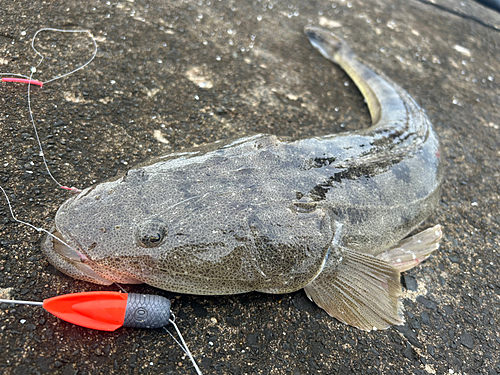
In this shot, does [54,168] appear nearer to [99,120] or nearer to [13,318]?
[99,120]

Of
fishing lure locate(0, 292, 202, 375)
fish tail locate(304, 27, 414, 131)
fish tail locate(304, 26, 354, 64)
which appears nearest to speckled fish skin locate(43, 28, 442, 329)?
fishing lure locate(0, 292, 202, 375)

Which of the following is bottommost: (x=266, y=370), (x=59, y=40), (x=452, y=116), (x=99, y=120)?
(x=266, y=370)

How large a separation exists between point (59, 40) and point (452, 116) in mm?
4676

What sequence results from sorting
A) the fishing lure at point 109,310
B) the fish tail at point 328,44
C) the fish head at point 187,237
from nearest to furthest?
the fishing lure at point 109,310, the fish head at point 187,237, the fish tail at point 328,44

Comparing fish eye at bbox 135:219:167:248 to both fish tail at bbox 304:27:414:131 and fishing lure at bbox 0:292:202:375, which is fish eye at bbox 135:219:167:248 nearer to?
fishing lure at bbox 0:292:202:375

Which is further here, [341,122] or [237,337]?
[341,122]

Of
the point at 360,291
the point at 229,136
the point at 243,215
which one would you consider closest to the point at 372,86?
the point at 229,136

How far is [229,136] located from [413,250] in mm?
1906

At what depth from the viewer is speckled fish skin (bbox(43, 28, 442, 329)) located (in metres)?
1.98

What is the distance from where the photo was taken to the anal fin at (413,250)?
2.74 metres

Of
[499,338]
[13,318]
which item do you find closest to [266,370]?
[13,318]

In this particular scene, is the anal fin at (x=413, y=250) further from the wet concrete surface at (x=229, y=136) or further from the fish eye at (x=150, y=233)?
the fish eye at (x=150, y=233)

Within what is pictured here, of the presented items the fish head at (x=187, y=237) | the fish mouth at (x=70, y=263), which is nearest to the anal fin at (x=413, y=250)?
the fish head at (x=187, y=237)

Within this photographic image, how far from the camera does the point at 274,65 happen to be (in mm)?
4328
